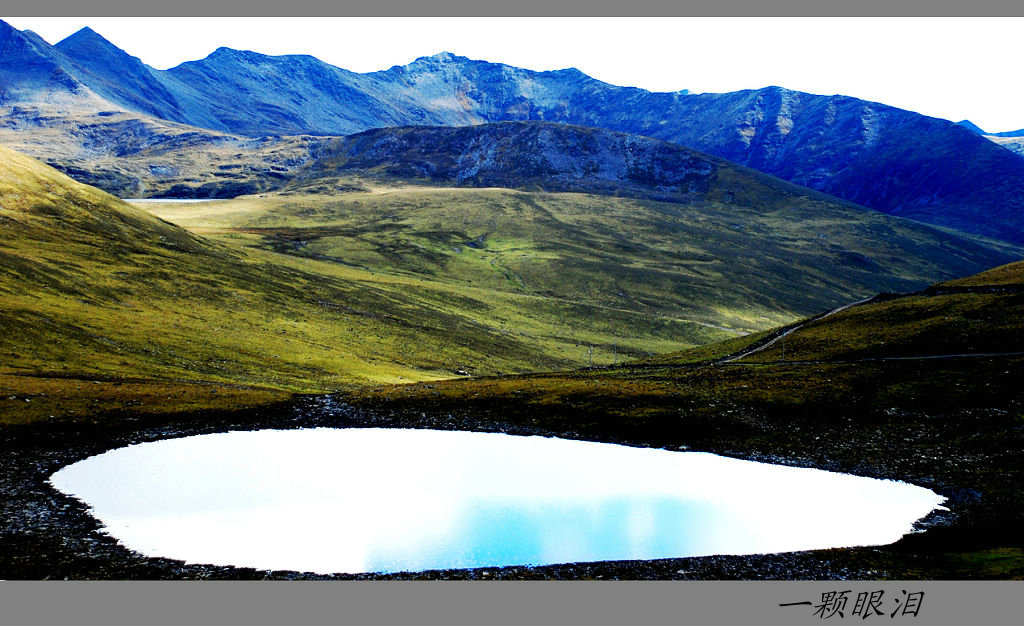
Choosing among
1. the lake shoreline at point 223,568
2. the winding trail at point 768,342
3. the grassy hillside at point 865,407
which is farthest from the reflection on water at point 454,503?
the winding trail at point 768,342

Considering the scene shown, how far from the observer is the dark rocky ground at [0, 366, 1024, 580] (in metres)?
45.2

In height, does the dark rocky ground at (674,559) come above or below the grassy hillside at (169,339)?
below

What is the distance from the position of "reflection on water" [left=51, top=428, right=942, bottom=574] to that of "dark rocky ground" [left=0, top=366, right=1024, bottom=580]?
1.90 metres

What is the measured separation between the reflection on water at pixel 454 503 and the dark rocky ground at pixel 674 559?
1.90 metres

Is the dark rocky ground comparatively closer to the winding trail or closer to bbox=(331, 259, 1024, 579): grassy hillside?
bbox=(331, 259, 1024, 579): grassy hillside

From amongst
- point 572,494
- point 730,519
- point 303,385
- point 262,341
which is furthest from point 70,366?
point 730,519

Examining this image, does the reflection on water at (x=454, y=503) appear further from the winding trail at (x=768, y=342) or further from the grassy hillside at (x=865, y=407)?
the winding trail at (x=768, y=342)

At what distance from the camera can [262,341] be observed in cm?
14288

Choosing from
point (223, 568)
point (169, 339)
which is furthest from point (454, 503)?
point (169, 339)

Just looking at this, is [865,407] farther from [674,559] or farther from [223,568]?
[223,568]

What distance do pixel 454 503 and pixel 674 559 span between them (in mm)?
20217

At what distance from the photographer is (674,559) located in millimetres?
49531

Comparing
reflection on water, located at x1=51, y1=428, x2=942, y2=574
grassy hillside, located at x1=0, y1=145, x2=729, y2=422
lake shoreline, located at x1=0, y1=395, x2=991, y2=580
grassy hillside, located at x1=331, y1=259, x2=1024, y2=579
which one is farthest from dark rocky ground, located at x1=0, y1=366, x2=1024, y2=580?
grassy hillside, located at x1=0, y1=145, x2=729, y2=422

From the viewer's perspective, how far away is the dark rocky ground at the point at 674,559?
4522 centimetres
